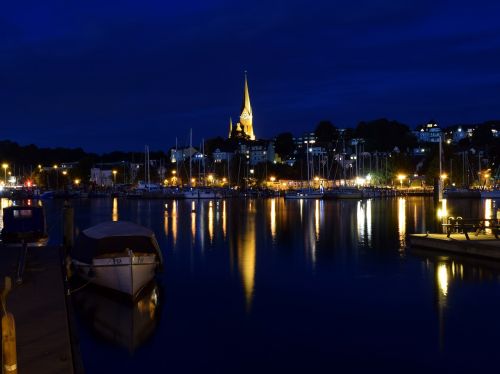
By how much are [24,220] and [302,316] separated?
23972 millimetres

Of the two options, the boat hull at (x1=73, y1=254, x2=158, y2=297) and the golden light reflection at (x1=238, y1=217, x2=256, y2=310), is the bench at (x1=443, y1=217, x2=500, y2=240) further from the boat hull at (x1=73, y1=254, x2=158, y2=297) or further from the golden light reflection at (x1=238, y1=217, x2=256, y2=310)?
the boat hull at (x1=73, y1=254, x2=158, y2=297)

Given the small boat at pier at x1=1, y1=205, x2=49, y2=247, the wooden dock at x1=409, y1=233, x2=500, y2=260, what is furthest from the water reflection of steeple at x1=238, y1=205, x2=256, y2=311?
the small boat at pier at x1=1, y1=205, x2=49, y2=247

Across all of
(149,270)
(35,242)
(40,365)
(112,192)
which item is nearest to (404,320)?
(149,270)

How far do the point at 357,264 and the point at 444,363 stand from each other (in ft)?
58.1

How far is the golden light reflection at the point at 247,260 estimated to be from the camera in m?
27.9

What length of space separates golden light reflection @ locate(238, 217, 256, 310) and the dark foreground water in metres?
0.11

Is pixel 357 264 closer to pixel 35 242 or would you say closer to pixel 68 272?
pixel 68 272

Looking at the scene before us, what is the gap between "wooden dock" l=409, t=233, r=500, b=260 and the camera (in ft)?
109

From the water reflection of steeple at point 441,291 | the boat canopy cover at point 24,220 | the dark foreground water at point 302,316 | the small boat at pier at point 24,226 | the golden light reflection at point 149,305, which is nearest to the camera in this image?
the dark foreground water at point 302,316

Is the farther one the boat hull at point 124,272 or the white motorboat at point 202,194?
the white motorboat at point 202,194

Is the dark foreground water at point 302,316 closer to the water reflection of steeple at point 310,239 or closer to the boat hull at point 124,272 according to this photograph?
the water reflection of steeple at point 310,239

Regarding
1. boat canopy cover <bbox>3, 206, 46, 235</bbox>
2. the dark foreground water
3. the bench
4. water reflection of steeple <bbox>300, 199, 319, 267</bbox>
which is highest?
boat canopy cover <bbox>3, 206, 46, 235</bbox>

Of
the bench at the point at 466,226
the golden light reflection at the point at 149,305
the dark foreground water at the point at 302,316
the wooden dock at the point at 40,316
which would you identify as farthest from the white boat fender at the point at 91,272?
the bench at the point at 466,226

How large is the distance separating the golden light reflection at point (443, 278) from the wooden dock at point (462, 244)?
233 centimetres
